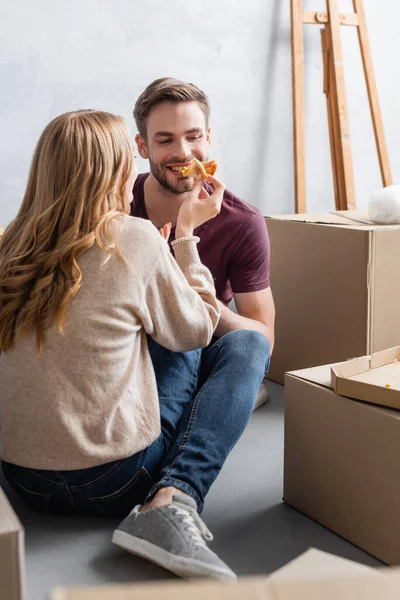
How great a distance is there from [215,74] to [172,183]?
86 centimetres

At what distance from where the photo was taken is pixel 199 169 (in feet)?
5.94

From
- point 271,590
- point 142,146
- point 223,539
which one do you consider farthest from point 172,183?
point 271,590

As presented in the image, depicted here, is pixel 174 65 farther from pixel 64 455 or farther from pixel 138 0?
pixel 64 455

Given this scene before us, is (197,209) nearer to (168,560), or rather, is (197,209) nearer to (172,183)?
(172,183)

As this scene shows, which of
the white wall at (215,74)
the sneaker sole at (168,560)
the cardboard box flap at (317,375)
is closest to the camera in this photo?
the sneaker sole at (168,560)

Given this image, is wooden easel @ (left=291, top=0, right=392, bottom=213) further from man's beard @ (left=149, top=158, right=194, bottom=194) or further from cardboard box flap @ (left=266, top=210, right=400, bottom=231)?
man's beard @ (left=149, top=158, right=194, bottom=194)

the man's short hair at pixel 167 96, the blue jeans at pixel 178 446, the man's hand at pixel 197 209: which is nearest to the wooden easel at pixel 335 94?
the man's short hair at pixel 167 96

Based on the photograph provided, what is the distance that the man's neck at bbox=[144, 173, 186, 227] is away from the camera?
2.02 metres

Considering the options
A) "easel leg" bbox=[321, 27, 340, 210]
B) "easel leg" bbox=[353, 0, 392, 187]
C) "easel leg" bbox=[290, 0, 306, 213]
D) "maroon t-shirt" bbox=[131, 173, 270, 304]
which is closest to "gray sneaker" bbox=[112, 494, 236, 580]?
"maroon t-shirt" bbox=[131, 173, 270, 304]

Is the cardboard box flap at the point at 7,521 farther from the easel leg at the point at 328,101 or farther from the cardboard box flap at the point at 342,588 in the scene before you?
the easel leg at the point at 328,101

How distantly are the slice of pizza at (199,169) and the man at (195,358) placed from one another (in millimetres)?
57

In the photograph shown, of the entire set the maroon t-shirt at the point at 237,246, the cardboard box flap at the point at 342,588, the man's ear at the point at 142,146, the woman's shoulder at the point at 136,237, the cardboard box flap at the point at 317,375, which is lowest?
the cardboard box flap at the point at 317,375

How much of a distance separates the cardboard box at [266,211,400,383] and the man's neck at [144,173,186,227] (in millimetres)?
433

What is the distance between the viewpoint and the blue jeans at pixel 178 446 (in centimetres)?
140
